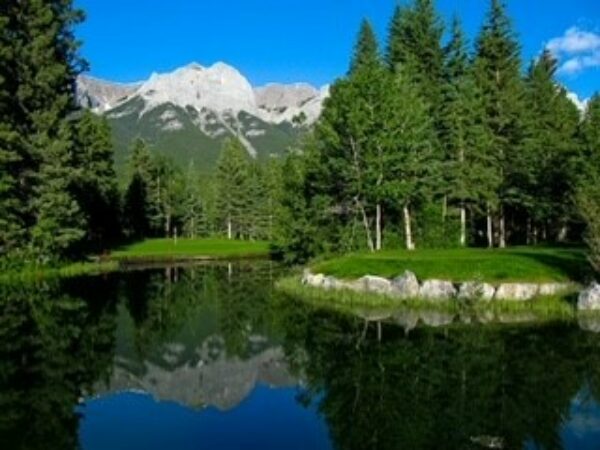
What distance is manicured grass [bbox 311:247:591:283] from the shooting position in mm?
35188

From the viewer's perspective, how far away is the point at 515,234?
7288 cm

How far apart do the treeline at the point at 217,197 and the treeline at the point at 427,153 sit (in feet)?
162

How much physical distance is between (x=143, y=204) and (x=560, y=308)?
88.1 m

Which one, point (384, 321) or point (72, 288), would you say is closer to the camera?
point (384, 321)

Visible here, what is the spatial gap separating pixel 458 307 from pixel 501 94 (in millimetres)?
28038

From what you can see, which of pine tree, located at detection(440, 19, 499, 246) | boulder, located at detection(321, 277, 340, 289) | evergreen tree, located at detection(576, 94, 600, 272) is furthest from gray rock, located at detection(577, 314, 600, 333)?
pine tree, located at detection(440, 19, 499, 246)

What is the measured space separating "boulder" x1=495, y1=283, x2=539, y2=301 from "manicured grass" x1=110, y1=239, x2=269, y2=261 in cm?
4820

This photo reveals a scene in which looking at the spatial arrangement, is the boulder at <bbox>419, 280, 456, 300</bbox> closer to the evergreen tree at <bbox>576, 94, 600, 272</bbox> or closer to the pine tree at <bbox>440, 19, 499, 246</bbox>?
the evergreen tree at <bbox>576, 94, 600, 272</bbox>

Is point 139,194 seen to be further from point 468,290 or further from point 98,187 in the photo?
point 468,290

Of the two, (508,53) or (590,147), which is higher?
(508,53)

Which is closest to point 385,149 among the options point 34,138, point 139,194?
point 34,138

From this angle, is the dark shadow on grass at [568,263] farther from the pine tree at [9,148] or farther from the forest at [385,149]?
the pine tree at [9,148]

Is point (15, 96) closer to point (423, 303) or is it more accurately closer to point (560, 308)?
point (423, 303)

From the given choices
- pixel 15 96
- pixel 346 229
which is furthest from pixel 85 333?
pixel 15 96
